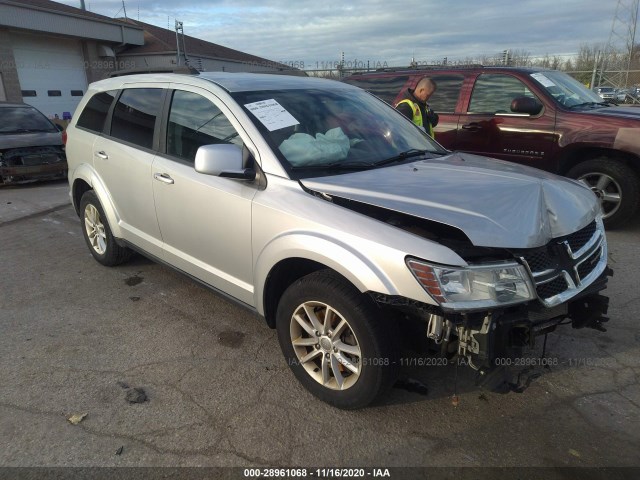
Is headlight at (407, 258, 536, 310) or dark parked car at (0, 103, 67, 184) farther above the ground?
headlight at (407, 258, 536, 310)

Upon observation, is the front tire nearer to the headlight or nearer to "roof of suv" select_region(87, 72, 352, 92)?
the headlight

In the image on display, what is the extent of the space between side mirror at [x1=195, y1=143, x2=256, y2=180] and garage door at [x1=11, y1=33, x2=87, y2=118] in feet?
57.6

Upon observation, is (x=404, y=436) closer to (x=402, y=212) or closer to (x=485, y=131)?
(x=402, y=212)

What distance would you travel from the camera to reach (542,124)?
5828 mm

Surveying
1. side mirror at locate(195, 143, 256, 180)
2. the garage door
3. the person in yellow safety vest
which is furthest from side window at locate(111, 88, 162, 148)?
the garage door

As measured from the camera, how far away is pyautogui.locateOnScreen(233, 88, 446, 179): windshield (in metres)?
2.92

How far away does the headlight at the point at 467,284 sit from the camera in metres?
2.12

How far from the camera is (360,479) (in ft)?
7.36

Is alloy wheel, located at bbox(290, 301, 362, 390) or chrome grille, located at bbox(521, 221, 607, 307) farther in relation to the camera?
alloy wheel, located at bbox(290, 301, 362, 390)

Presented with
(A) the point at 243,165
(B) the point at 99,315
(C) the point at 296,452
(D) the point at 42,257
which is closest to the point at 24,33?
(D) the point at 42,257

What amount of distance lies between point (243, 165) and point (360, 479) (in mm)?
1803

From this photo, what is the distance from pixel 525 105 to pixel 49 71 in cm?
1824

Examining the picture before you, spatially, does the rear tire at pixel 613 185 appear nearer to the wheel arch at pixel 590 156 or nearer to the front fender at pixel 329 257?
the wheel arch at pixel 590 156

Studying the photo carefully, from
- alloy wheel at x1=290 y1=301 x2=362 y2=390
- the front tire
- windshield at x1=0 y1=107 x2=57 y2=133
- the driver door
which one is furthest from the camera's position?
windshield at x1=0 y1=107 x2=57 y2=133
